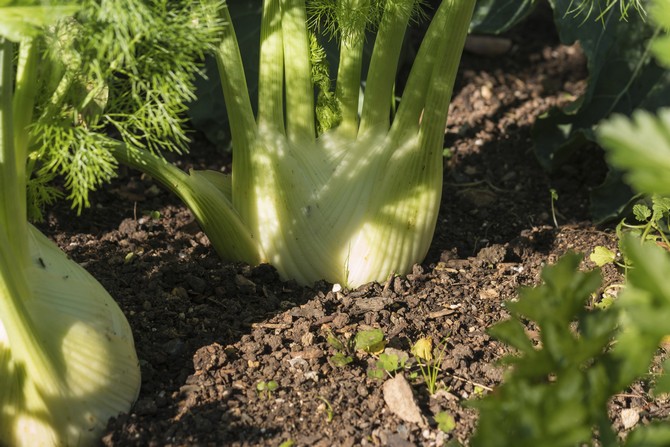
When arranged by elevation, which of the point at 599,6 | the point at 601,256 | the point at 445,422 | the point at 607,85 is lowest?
the point at 445,422

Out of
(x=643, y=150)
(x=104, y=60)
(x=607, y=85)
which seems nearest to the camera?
(x=643, y=150)

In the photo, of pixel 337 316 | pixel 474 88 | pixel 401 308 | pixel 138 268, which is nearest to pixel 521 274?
pixel 401 308

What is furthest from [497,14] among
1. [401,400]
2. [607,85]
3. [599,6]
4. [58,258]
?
[58,258]

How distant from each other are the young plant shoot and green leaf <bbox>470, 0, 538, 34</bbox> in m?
0.86

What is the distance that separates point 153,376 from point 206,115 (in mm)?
1152

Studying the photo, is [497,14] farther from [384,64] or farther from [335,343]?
[335,343]

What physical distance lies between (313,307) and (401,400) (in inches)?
13.9

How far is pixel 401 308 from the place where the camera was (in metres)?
1.91

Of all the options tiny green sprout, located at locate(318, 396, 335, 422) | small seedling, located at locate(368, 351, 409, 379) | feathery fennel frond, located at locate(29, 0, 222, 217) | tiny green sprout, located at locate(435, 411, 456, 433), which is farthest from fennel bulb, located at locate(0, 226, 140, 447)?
tiny green sprout, located at locate(435, 411, 456, 433)

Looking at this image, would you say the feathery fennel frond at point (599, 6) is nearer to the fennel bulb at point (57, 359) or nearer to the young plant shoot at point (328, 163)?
the young plant shoot at point (328, 163)

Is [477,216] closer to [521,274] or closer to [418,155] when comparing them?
[521,274]

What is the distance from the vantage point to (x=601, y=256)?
2.08 m

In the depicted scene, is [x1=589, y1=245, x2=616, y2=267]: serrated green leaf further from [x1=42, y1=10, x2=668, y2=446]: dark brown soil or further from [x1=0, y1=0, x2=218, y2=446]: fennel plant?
[x1=0, y1=0, x2=218, y2=446]: fennel plant

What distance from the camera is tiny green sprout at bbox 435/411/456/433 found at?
1.56 metres
